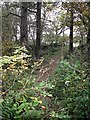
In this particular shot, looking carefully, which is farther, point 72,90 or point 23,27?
point 23,27

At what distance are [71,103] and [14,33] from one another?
1018mm

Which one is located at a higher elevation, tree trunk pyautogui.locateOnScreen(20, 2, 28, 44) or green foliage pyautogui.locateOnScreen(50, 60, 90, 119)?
tree trunk pyautogui.locateOnScreen(20, 2, 28, 44)

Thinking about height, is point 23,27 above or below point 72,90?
above

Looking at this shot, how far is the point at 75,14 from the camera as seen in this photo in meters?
2.60

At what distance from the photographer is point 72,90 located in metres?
2.06

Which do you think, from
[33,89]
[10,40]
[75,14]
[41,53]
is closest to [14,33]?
[10,40]

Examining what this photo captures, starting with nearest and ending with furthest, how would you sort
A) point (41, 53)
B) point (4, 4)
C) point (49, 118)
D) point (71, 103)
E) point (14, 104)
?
point (14, 104) → point (49, 118) → point (71, 103) → point (4, 4) → point (41, 53)

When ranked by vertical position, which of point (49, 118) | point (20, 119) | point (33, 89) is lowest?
point (49, 118)

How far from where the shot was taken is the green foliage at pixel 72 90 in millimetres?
1931

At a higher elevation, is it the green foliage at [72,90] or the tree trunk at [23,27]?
the tree trunk at [23,27]

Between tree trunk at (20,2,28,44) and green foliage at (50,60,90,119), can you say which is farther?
tree trunk at (20,2,28,44)

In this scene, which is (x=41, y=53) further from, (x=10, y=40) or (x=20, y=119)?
(x=20, y=119)

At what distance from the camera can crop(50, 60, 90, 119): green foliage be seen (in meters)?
1.93

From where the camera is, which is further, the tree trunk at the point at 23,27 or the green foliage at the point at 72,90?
the tree trunk at the point at 23,27
